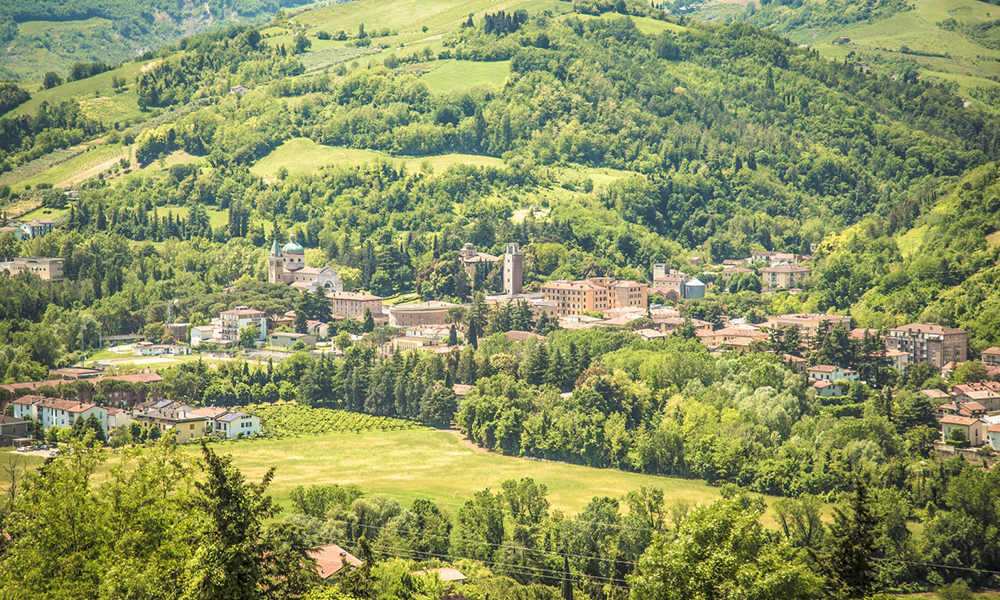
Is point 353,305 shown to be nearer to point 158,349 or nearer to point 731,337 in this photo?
point 158,349

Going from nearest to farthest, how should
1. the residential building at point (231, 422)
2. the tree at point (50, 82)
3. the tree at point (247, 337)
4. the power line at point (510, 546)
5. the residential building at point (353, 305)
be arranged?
the power line at point (510, 546) → the residential building at point (231, 422) → the tree at point (247, 337) → the residential building at point (353, 305) → the tree at point (50, 82)

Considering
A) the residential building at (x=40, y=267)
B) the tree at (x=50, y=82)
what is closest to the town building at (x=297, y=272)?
the residential building at (x=40, y=267)

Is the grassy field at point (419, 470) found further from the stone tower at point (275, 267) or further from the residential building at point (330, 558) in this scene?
the stone tower at point (275, 267)

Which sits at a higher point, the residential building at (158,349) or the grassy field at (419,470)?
the residential building at (158,349)

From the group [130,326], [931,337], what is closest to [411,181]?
[130,326]

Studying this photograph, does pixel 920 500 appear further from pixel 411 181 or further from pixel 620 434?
pixel 411 181

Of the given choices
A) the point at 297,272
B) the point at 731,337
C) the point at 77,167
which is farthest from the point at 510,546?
the point at 77,167

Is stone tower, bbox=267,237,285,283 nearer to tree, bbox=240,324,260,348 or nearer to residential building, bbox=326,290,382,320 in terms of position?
residential building, bbox=326,290,382,320

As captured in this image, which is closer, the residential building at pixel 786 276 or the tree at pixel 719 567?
the tree at pixel 719 567
